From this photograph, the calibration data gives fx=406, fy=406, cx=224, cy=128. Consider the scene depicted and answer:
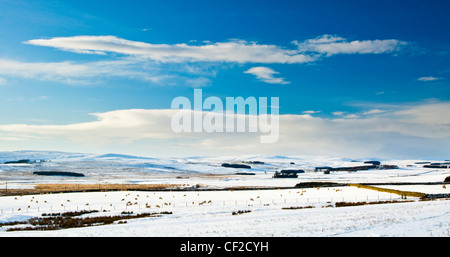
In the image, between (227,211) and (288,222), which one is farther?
(227,211)

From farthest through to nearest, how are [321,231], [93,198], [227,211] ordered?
[93,198] → [227,211] → [321,231]
